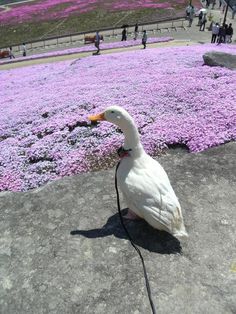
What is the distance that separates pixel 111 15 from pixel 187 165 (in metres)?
61.0

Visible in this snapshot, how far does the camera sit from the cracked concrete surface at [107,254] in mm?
6327

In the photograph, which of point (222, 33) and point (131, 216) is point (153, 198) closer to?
point (131, 216)

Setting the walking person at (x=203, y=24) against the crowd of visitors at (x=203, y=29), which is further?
the walking person at (x=203, y=24)

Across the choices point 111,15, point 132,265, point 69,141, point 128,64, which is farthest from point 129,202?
point 111,15

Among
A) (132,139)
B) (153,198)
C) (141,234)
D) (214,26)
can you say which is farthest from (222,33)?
(153,198)

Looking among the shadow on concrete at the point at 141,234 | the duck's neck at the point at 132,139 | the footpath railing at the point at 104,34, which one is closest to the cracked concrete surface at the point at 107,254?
the shadow on concrete at the point at 141,234

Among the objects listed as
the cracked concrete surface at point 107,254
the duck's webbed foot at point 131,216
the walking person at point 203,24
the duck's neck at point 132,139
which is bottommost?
the walking person at point 203,24

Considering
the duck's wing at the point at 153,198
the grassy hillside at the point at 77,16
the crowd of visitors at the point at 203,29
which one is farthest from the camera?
the grassy hillside at the point at 77,16

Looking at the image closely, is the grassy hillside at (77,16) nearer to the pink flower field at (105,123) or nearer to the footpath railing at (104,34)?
the footpath railing at (104,34)

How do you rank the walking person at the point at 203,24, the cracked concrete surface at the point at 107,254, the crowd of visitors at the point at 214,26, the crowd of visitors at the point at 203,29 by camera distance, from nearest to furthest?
the cracked concrete surface at the point at 107,254
the crowd of visitors at the point at 203,29
the crowd of visitors at the point at 214,26
the walking person at the point at 203,24

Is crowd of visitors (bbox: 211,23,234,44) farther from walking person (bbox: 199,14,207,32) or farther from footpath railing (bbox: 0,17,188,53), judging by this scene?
footpath railing (bbox: 0,17,188,53)

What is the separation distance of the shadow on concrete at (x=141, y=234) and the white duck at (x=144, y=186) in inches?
15.9

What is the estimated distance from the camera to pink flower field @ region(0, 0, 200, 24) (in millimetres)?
67062

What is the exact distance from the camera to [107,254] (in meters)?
7.16
